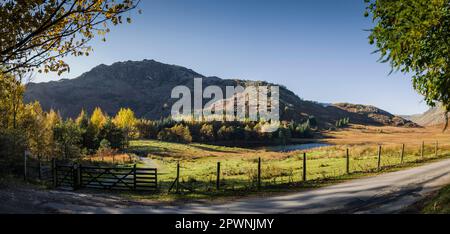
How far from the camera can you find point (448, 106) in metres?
12.4

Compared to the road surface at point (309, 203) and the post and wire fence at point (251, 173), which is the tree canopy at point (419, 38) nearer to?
the road surface at point (309, 203)

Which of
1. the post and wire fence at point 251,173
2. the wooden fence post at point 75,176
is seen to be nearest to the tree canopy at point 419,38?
the post and wire fence at point 251,173

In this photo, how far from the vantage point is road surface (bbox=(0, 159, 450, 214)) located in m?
14.5

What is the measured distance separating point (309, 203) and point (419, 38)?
28.1 feet

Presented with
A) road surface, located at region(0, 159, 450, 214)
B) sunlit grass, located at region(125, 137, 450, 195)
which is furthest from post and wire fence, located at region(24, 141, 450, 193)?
road surface, located at region(0, 159, 450, 214)

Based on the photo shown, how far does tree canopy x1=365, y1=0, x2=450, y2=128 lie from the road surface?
5.07 meters

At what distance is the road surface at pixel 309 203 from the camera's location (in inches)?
572

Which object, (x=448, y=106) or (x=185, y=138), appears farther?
(x=185, y=138)

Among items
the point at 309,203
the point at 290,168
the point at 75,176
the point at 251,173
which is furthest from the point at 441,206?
the point at 290,168

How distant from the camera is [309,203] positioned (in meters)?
15.8
